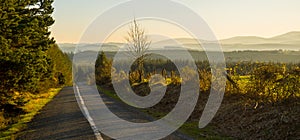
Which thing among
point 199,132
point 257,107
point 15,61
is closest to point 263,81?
point 257,107

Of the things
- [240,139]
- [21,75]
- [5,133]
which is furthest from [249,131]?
[21,75]

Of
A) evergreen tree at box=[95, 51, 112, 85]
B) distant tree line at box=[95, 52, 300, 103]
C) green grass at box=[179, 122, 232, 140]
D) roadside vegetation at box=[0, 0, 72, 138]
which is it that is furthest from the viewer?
evergreen tree at box=[95, 51, 112, 85]

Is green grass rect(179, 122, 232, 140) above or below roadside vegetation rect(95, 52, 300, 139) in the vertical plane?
below

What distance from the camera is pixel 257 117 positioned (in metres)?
14.0

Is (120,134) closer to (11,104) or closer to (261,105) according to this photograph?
(261,105)

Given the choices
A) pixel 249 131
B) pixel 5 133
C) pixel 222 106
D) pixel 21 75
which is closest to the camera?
pixel 249 131

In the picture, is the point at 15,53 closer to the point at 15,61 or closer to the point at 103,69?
the point at 15,61

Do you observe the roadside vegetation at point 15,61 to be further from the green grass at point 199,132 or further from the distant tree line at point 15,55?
the green grass at point 199,132

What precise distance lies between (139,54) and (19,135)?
2831 centimetres

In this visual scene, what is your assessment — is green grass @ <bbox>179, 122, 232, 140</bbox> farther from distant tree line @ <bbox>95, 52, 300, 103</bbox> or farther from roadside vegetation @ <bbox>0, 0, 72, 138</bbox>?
roadside vegetation @ <bbox>0, 0, 72, 138</bbox>

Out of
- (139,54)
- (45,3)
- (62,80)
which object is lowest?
(62,80)

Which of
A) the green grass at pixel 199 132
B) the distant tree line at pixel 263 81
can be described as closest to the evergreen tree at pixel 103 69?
the distant tree line at pixel 263 81

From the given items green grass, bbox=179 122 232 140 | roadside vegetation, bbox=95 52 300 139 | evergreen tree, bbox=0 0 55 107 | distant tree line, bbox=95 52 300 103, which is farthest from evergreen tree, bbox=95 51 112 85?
green grass, bbox=179 122 232 140

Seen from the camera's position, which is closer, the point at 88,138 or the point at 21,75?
the point at 88,138
